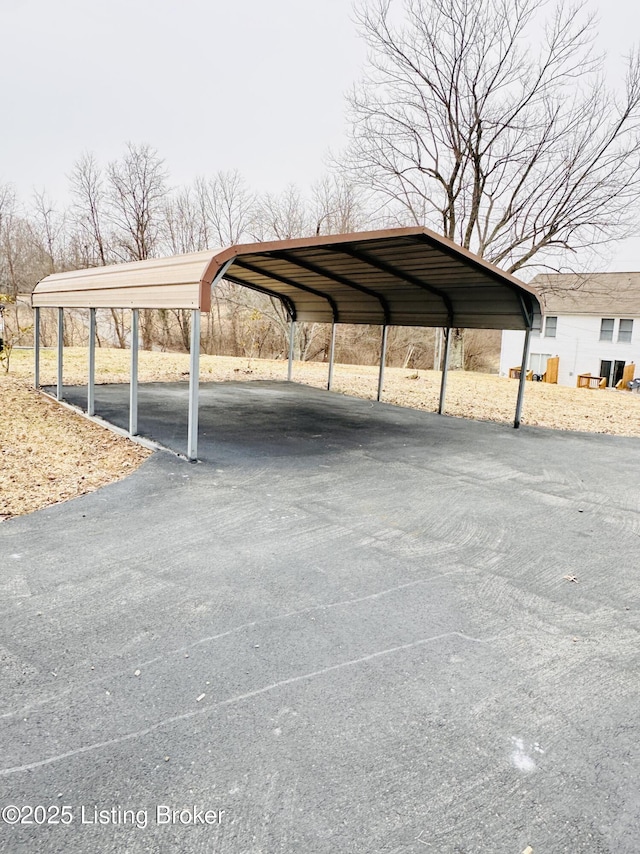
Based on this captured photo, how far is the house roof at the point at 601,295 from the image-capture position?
88.1ft

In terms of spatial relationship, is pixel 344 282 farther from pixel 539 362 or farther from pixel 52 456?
pixel 539 362

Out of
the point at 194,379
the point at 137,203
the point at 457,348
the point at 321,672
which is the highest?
the point at 137,203

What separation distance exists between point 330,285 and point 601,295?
69.5ft

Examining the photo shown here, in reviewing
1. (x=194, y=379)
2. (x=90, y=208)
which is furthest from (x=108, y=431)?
(x=90, y=208)

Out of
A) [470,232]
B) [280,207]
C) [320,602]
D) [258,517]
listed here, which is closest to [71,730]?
[320,602]

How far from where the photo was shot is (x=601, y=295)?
91.0 ft

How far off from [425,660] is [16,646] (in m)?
1.97

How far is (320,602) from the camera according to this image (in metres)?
3.25

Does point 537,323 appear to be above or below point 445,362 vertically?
above

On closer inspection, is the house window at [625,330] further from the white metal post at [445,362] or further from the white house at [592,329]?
the white metal post at [445,362]

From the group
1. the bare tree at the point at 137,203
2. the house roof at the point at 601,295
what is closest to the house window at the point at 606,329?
the house roof at the point at 601,295

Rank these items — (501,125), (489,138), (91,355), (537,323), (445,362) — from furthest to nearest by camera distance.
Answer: (489,138), (501,125), (445,362), (537,323), (91,355)

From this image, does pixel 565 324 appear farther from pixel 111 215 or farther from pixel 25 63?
pixel 25 63

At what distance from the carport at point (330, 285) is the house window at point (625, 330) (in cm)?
1940
